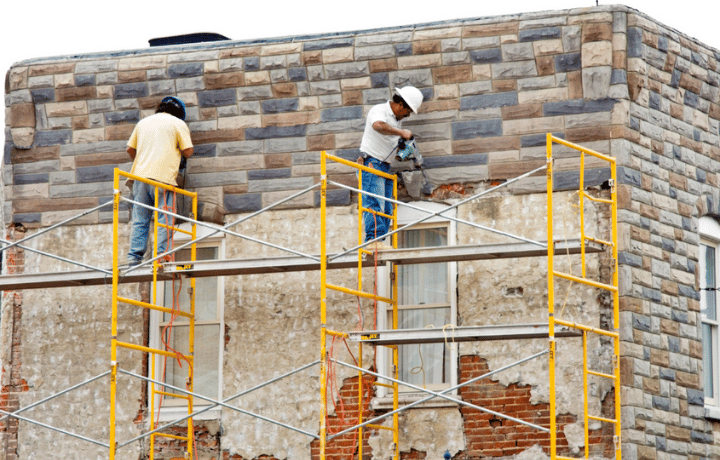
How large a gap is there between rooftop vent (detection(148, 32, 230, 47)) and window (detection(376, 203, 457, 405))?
12.2 feet

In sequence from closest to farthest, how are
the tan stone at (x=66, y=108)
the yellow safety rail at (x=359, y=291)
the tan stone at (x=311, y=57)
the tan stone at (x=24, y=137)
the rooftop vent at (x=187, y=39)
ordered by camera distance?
the yellow safety rail at (x=359, y=291)
the tan stone at (x=311, y=57)
the tan stone at (x=66, y=108)
the tan stone at (x=24, y=137)
the rooftop vent at (x=187, y=39)

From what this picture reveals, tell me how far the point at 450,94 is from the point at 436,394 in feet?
11.9

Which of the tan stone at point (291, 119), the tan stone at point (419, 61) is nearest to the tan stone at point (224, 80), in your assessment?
the tan stone at point (291, 119)

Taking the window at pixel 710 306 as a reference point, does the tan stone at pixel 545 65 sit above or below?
above

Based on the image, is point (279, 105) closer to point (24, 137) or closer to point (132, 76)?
point (132, 76)

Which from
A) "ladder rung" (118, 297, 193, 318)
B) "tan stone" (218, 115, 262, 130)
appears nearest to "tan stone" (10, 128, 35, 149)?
"tan stone" (218, 115, 262, 130)

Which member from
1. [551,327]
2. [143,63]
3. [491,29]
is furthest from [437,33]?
[551,327]

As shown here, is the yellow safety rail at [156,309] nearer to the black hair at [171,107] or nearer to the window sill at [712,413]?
the black hair at [171,107]

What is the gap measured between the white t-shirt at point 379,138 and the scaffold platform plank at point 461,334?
210 cm

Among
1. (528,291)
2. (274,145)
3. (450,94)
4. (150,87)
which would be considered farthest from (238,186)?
(528,291)

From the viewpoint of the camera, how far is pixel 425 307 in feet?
47.8

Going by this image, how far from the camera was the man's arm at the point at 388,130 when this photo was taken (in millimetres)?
14023

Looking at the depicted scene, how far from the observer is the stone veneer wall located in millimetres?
14008

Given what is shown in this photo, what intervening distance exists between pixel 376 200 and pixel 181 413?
3.33m
